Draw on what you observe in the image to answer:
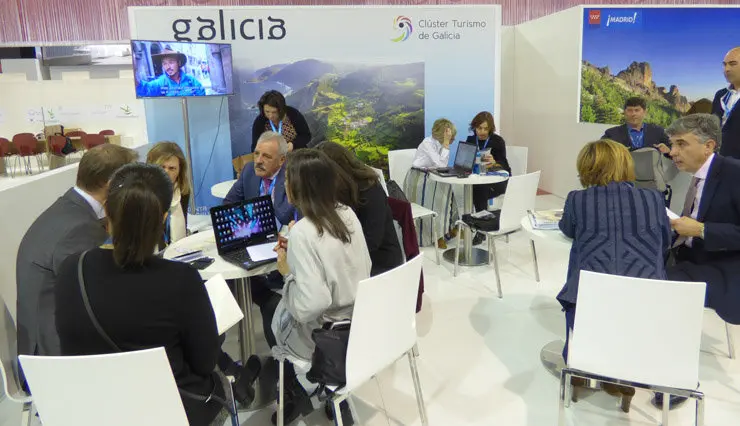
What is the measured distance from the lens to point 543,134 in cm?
784

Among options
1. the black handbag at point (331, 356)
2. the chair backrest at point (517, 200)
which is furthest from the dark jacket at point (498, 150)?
the black handbag at point (331, 356)

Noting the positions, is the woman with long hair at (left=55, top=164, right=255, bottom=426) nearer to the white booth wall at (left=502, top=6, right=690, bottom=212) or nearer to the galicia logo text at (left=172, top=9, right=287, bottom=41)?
the galicia logo text at (left=172, top=9, right=287, bottom=41)

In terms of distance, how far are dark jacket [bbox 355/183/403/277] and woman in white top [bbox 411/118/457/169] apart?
2497 millimetres

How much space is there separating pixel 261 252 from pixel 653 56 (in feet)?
21.2

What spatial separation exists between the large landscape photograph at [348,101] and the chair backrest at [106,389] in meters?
4.79

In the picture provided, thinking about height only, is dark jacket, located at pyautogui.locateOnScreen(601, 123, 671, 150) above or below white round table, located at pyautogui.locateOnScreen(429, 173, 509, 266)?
above

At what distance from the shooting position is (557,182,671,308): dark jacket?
238 cm

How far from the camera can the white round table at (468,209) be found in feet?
15.4

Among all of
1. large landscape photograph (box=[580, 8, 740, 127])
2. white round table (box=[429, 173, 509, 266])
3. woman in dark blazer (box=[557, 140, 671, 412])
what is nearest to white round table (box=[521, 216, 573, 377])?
woman in dark blazer (box=[557, 140, 671, 412])

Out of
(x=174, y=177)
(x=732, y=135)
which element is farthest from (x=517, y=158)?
(x=174, y=177)

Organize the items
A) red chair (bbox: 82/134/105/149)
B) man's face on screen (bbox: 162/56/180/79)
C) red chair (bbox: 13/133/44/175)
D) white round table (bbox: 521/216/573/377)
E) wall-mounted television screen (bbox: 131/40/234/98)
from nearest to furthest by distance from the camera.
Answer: white round table (bbox: 521/216/573/377) < wall-mounted television screen (bbox: 131/40/234/98) < man's face on screen (bbox: 162/56/180/79) < red chair (bbox: 13/133/44/175) < red chair (bbox: 82/134/105/149)

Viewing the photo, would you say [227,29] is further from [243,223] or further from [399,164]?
[243,223]

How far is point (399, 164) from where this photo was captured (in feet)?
18.4

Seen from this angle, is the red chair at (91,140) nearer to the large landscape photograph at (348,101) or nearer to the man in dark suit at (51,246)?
the large landscape photograph at (348,101)
